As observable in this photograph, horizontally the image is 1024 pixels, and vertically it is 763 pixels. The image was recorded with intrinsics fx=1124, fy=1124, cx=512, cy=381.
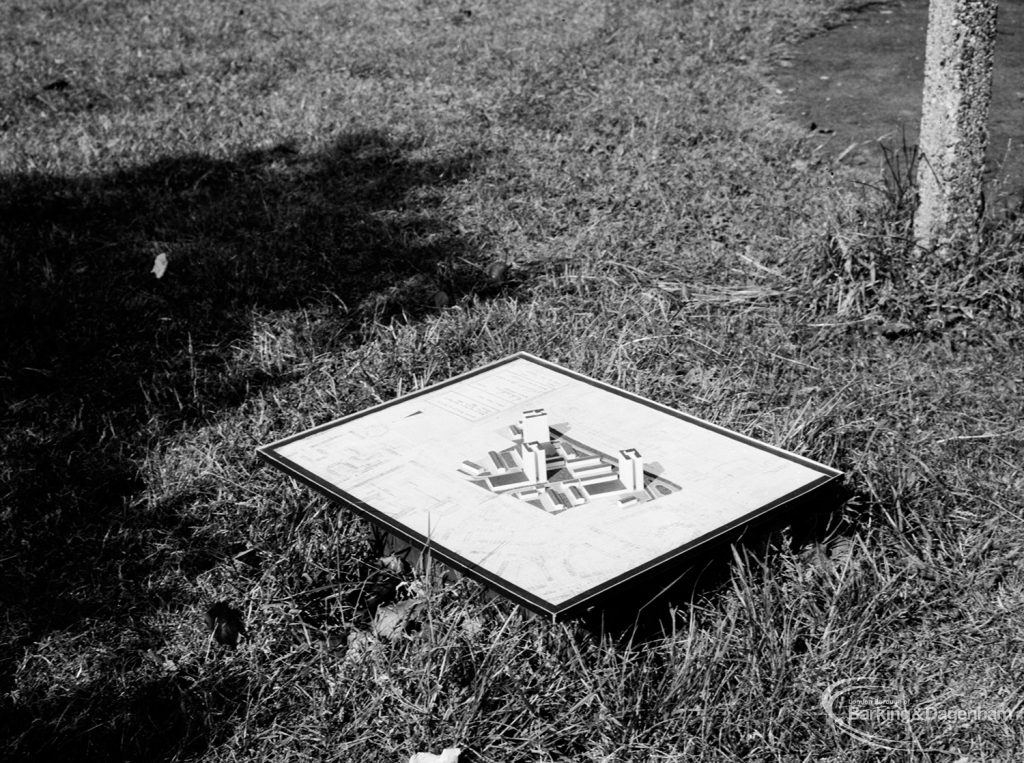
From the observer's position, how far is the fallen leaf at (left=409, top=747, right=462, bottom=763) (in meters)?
2.40

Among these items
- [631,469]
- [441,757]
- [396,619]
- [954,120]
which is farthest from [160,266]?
[954,120]

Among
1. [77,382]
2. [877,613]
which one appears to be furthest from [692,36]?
[877,613]

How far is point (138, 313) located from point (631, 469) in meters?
2.64

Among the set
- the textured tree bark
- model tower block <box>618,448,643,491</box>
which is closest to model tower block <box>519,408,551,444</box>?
model tower block <box>618,448,643,491</box>

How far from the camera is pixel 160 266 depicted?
4.95 m

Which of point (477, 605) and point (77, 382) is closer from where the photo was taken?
point (477, 605)

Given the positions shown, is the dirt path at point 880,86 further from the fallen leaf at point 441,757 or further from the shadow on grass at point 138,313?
the fallen leaf at point 441,757

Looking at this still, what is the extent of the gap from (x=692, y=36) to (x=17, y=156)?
15.6ft

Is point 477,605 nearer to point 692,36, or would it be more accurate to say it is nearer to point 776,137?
point 776,137

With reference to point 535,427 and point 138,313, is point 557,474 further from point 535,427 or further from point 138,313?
point 138,313

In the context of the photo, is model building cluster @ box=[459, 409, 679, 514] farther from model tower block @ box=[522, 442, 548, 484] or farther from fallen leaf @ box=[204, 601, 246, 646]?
fallen leaf @ box=[204, 601, 246, 646]

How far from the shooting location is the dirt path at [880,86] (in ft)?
20.2

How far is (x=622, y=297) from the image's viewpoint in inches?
182

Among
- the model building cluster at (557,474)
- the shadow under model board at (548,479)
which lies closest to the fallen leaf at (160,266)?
the shadow under model board at (548,479)
